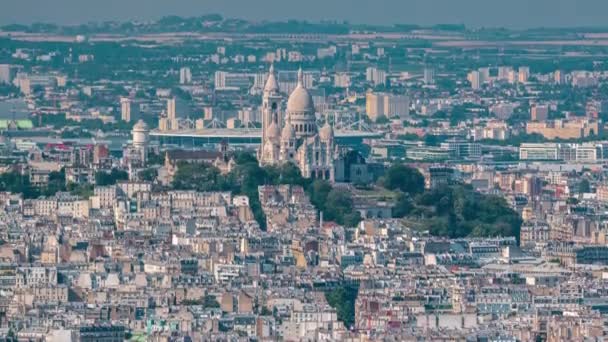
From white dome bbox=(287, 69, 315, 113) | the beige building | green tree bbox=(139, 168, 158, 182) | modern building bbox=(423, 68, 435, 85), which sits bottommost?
modern building bbox=(423, 68, 435, 85)

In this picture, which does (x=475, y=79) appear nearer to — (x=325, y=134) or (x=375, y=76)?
(x=375, y=76)

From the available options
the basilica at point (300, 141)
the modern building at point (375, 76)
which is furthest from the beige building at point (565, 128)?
the basilica at point (300, 141)

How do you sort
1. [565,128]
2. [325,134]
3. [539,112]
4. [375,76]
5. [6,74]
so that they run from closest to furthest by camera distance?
[325,134] < [565,128] < [539,112] < [6,74] < [375,76]

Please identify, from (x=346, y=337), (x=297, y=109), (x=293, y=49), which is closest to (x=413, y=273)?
(x=346, y=337)

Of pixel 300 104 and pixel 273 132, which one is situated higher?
pixel 300 104

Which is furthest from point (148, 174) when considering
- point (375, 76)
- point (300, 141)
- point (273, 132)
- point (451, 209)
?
point (375, 76)

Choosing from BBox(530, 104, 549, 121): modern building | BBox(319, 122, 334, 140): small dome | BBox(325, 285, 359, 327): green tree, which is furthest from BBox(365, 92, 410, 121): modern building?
BBox(325, 285, 359, 327): green tree

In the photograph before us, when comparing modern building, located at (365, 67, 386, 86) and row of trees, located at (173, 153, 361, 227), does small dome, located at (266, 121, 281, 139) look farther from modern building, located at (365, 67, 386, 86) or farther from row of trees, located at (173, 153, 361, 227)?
modern building, located at (365, 67, 386, 86)

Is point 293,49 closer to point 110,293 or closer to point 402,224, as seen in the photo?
point 402,224
